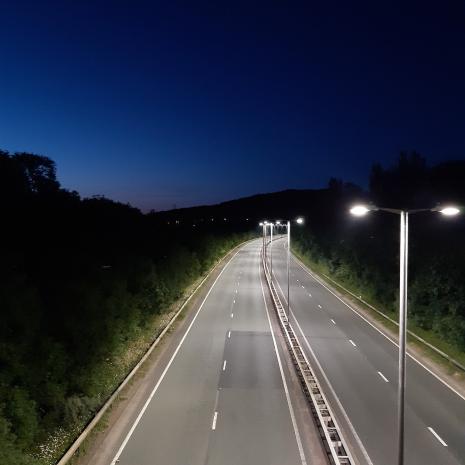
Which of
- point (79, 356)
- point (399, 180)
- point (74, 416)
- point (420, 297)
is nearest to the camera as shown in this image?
point (74, 416)

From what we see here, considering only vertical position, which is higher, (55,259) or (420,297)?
(55,259)

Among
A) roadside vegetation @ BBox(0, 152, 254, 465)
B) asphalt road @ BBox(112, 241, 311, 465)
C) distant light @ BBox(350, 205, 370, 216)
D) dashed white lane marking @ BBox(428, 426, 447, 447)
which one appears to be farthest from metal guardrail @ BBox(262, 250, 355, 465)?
roadside vegetation @ BBox(0, 152, 254, 465)

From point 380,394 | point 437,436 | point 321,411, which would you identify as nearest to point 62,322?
point 321,411

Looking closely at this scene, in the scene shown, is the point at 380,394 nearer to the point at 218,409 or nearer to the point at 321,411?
the point at 321,411

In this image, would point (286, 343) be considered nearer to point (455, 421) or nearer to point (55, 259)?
point (455, 421)

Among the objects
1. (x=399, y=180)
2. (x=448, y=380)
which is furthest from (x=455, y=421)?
(x=399, y=180)

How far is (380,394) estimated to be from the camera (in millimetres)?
24641

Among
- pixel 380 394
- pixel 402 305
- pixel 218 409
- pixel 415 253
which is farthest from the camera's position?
pixel 415 253

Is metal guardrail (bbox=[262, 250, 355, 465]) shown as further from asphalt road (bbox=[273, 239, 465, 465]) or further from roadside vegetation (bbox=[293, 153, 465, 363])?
roadside vegetation (bbox=[293, 153, 465, 363])

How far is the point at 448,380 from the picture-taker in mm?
26719

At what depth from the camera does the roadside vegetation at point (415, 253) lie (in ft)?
116

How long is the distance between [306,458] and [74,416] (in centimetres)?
973

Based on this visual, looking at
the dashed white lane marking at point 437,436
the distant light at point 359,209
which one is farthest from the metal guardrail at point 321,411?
the distant light at point 359,209

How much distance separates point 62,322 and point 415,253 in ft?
116
